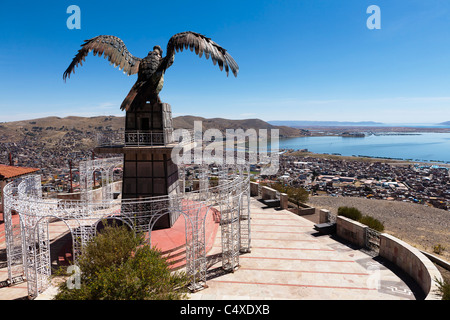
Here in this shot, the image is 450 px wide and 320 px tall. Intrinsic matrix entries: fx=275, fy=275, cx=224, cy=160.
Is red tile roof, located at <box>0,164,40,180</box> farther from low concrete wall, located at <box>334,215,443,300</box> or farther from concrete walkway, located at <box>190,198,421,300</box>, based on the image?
low concrete wall, located at <box>334,215,443,300</box>

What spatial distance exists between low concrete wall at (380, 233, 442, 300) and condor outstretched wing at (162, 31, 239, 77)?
10.7 metres

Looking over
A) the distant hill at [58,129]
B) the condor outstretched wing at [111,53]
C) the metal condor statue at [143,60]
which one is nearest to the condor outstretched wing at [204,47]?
the metal condor statue at [143,60]

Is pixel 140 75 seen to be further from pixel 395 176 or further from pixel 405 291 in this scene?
pixel 395 176

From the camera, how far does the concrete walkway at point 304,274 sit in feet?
34.4

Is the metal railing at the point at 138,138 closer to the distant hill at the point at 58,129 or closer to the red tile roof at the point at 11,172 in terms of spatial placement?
the red tile roof at the point at 11,172

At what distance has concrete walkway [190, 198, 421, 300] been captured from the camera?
10484 millimetres

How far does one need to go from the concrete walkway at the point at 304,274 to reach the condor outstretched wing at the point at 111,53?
10.7 meters

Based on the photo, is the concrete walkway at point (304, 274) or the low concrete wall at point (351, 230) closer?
the concrete walkway at point (304, 274)

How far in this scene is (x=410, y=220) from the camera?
25.7 meters

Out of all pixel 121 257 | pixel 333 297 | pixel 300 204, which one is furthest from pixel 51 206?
pixel 300 204

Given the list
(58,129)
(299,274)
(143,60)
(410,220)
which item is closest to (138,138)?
(143,60)

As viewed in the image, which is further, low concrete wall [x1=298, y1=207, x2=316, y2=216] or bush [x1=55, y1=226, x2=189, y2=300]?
low concrete wall [x1=298, y1=207, x2=316, y2=216]

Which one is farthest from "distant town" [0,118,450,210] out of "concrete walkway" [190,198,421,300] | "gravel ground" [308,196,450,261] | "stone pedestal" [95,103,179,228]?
"concrete walkway" [190,198,421,300]

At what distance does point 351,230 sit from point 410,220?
1464 cm
